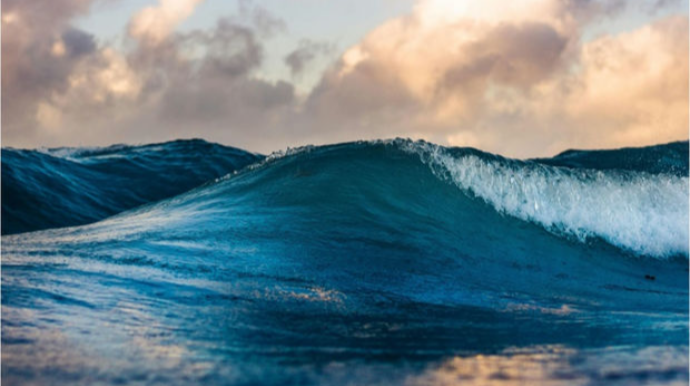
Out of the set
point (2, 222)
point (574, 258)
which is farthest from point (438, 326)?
point (2, 222)

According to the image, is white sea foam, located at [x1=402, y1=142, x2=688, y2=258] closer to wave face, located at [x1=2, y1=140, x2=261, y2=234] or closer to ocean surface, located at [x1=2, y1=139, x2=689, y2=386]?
ocean surface, located at [x1=2, y1=139, x2=689, y2=386]

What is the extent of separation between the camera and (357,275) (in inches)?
247

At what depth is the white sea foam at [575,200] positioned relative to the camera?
9828 mm

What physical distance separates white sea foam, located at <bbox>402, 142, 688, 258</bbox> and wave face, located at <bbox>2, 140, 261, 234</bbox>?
581 centimetres

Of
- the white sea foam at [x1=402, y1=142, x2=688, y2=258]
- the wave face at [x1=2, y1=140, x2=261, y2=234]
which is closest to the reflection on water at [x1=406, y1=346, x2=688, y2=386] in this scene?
the white sea foam at [x1=402, y1=142, x2=688, y2=258]

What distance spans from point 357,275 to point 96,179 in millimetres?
10204

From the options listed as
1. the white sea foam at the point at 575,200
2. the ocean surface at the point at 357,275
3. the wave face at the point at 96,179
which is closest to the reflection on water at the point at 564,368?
the ocean surface at the point at 357,275

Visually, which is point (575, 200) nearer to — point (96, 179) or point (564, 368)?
point (564, 368)

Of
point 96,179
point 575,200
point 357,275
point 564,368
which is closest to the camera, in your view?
point 564,368

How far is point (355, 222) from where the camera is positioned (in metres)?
8.25

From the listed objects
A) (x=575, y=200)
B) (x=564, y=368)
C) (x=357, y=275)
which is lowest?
(x=564, y=368)

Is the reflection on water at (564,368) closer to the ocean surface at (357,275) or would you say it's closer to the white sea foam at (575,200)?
the ocean surface at (357,275)

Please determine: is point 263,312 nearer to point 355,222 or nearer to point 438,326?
point 438,326

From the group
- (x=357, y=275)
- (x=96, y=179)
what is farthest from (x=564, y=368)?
(x=96, y=179)
